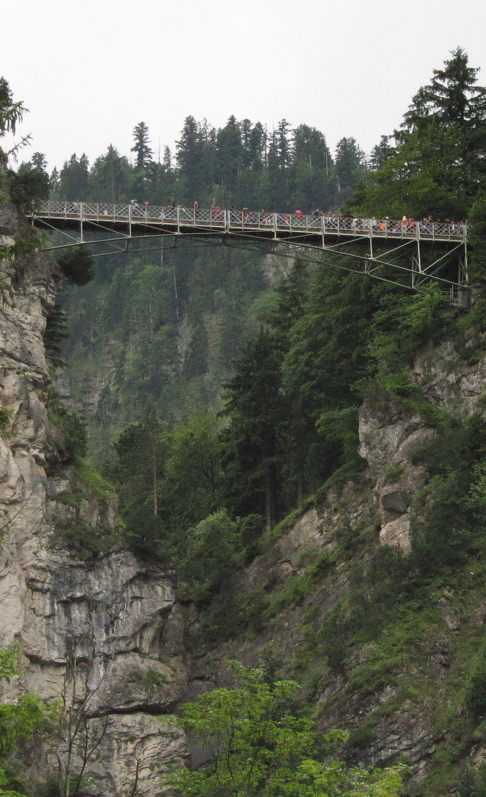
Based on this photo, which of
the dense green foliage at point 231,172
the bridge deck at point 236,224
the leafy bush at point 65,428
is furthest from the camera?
the dense green foliage at point 231,172

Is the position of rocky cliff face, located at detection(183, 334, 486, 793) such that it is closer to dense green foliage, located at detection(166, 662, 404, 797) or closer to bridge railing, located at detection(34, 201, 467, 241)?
bridge railing, located at detection(34, 201, 467, 241)

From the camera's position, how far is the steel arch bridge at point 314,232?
150 feet

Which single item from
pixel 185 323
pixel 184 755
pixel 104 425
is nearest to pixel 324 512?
pixel 184 755

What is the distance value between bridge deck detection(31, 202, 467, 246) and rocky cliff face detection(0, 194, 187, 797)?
93.7 inches

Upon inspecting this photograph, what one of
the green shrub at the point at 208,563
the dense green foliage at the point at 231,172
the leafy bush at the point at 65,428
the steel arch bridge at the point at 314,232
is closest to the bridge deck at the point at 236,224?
the steel arch bridge at the point at 314,232

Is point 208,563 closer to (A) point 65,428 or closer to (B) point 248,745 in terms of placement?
(A) point 65,428

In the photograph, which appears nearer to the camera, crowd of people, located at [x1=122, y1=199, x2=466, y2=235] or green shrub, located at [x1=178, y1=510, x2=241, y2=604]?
Result: crowd of people, located at [x1=122, y1=199, x2=466, y2=235]

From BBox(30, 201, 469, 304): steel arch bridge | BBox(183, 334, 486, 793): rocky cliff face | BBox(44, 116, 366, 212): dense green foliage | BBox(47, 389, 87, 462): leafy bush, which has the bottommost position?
BBox(183, 334, 486, 793): rocky cliff face

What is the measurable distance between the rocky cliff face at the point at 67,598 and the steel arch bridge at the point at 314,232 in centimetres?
292

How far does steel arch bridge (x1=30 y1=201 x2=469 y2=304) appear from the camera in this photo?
45.6 meters

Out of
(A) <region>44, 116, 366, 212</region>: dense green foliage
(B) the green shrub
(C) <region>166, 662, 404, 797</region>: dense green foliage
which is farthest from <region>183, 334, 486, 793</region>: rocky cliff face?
(A) <region>44, 116, 366, 212</region>: dense green foliage

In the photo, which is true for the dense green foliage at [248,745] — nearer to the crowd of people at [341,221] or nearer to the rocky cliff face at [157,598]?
the rocky cliff face at [157,598]

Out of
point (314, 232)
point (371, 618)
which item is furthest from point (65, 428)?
point (371, 618)

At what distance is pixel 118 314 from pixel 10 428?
269 feet
